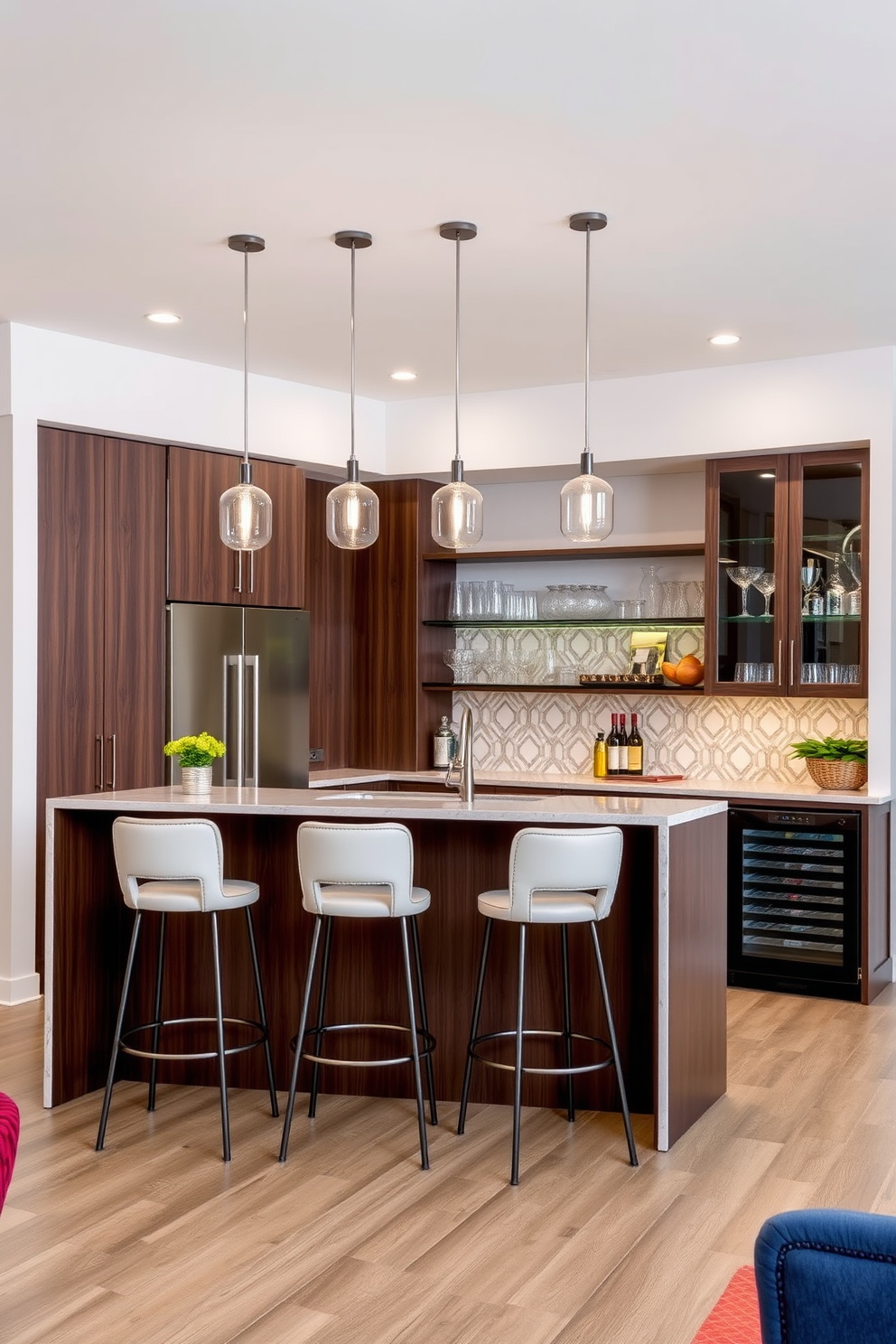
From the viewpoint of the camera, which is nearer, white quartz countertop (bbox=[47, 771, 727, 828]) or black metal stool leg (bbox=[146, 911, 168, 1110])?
white quartz countertop (bbox=[47, 771, 727, 828])

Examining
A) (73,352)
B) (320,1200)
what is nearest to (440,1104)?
(320,1200)

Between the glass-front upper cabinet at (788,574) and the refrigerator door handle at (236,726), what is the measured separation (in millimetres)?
2280

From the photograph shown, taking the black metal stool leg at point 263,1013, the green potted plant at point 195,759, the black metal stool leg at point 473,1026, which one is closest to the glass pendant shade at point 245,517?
the green potted plant at point 195,759

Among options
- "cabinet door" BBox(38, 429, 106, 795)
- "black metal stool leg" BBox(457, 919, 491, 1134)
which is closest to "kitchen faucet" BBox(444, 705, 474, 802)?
"black metal stool leg" BBox(457, 919, 491, 1134)

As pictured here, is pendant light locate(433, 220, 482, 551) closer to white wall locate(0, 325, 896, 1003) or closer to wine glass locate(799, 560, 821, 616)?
white wall locate(0, 325, 896, 1003)

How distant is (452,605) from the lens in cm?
705

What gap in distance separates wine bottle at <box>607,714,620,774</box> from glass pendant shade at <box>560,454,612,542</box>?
280cm

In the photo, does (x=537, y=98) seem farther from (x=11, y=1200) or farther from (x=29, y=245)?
(x=11, y=1200)

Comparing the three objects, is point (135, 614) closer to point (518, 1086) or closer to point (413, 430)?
point (413, 430)

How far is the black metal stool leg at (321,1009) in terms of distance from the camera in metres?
3.95

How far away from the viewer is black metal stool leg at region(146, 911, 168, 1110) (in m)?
4.04

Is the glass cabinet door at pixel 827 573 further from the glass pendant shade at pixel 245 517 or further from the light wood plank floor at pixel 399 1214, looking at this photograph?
the glass pendant shade at pixel 245 517

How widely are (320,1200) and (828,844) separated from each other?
310cm

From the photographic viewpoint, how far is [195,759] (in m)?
4.39
